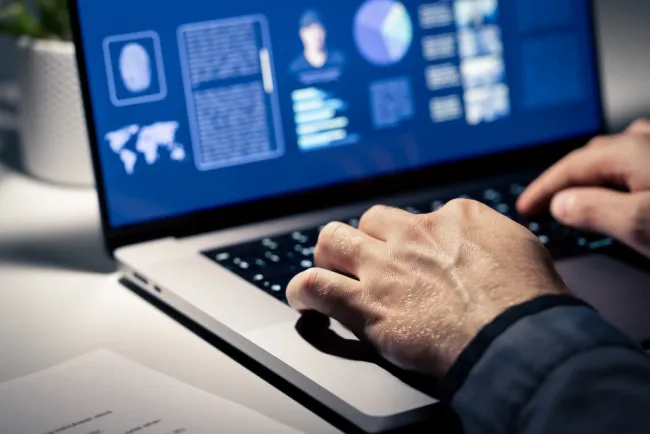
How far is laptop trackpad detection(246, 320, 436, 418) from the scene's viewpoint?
1.84ft

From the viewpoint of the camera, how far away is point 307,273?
2.17 ft

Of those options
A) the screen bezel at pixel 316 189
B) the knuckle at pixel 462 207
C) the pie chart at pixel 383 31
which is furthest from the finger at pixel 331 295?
the pie chart at pixel 383 31

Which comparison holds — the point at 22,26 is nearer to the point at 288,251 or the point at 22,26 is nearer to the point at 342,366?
the point at 288,251

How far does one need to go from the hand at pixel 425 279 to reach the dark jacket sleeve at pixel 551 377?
2cm

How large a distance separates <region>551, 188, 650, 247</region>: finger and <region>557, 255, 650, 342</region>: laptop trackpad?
0.03 m

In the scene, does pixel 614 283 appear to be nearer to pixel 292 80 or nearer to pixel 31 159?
pixel 292 80

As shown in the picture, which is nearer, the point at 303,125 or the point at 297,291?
the point at 297,291

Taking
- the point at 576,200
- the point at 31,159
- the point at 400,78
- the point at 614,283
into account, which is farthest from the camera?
the point at 31,159

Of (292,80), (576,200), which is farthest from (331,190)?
(576,200)

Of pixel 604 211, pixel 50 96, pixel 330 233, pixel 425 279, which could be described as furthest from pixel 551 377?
pixel 50 96

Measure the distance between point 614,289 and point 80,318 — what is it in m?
0.46

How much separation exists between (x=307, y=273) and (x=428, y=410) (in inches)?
5.9

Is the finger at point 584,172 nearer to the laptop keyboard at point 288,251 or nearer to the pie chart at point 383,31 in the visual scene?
the laptop keyboard at point 288,251

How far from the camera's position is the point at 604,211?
32.2 inches
